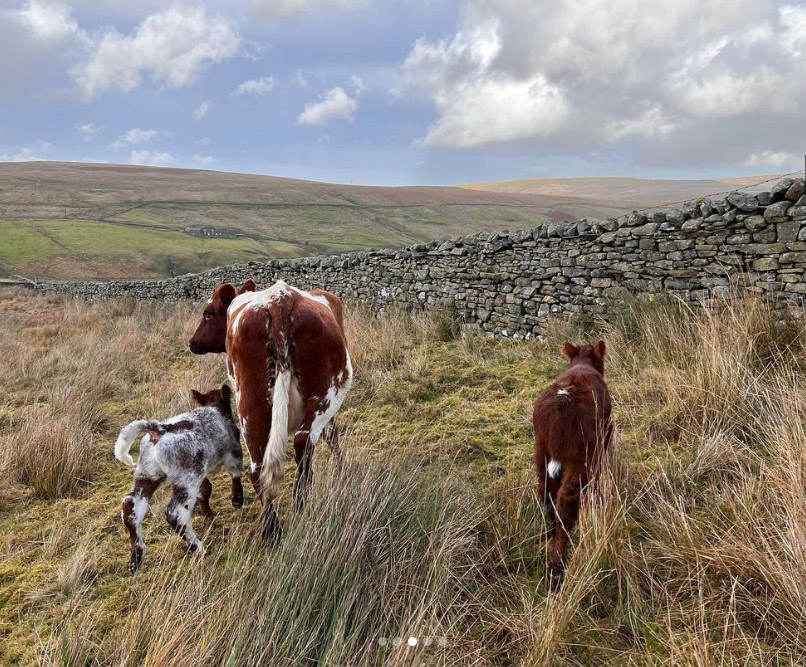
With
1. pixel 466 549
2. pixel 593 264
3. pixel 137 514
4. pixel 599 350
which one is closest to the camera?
pixel 466 549

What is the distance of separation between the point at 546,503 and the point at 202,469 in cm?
221

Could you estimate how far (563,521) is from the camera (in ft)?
8.26

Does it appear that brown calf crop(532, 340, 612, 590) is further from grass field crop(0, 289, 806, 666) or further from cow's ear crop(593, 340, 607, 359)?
cow's ear crop(593, 340, 607, 359)

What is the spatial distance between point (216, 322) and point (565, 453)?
11.3 feet

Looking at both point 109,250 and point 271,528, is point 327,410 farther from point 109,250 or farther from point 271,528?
point 109,250

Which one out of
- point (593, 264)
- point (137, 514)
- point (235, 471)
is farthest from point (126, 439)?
point (593, 264)

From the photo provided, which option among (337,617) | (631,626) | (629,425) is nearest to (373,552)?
(337,617)

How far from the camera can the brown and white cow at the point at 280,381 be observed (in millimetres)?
2936

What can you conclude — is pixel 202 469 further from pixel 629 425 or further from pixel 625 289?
pixel 625 289

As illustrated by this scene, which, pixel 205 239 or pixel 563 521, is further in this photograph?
pixel 205 239

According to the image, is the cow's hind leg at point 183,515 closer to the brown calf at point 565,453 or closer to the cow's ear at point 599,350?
the brown calf at point 565,453

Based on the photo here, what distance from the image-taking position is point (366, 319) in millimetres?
10266

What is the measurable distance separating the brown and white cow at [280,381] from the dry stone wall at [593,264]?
5.21 m

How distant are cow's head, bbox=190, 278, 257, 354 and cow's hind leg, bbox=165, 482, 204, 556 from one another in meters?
1.76
